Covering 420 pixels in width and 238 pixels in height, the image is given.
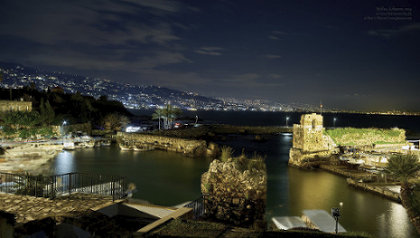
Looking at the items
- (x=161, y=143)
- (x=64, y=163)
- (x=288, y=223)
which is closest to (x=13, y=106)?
(x=161, y=143)

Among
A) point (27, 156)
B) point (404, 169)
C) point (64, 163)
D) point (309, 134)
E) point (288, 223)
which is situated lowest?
point (288, 223)

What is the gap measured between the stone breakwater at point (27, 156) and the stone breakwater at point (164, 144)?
20.6ft

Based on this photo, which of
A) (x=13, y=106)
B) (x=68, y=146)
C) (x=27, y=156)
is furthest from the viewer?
(x=13, y=106)

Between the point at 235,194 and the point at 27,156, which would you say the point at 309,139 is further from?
the point at 27,156

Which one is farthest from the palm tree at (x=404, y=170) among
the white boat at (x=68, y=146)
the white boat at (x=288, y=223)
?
the white boat at (x=68, y=146)

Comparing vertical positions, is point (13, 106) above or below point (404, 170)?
above

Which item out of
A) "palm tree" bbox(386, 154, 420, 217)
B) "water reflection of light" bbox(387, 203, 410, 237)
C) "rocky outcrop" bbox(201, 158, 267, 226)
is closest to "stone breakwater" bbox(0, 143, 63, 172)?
"rocky outcrop" bbox(201, 158, 267, 226)

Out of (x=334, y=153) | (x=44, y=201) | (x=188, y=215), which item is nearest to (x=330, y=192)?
(x=334, y=153)

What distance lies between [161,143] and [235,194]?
21055mm

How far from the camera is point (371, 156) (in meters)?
17.9

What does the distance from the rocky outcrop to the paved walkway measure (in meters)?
3.19

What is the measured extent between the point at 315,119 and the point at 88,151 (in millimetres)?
18853

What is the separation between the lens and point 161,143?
95.1ft

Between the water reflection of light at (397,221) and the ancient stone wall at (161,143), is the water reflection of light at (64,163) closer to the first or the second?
the ancient stone wall at (161,143)
